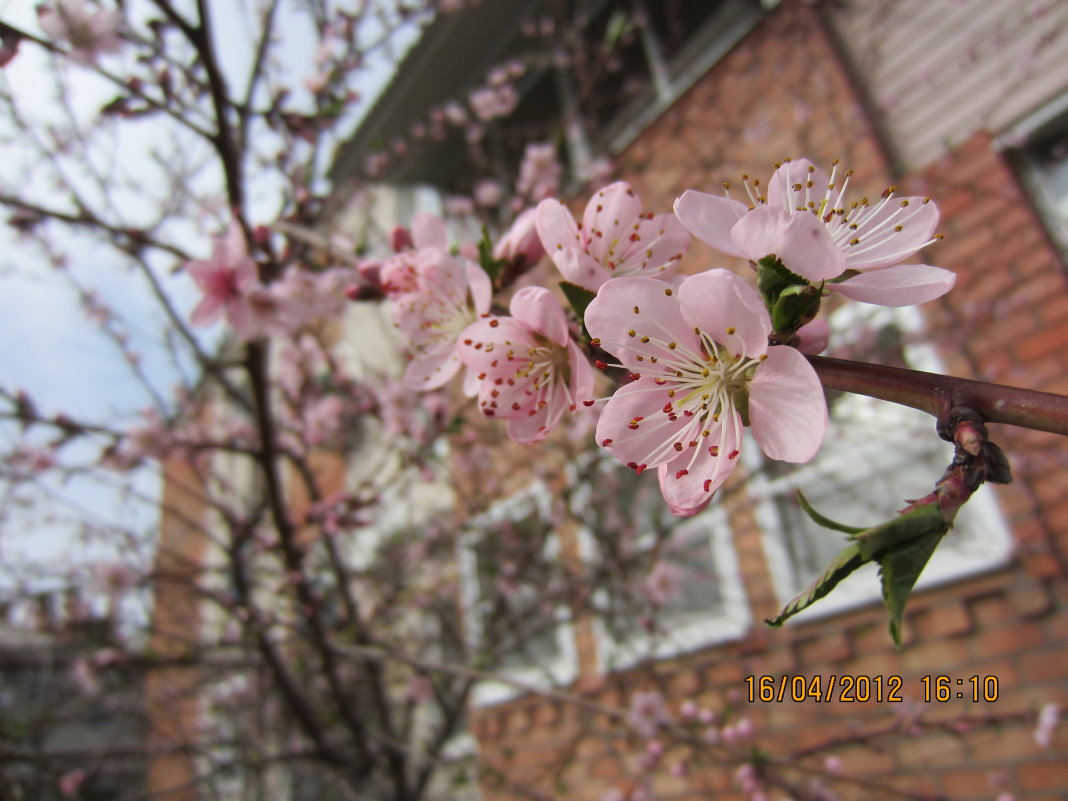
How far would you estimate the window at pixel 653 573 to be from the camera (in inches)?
127

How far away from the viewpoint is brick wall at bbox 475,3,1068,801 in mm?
2473

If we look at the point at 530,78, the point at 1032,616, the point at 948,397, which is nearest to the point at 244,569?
the point at 948,397

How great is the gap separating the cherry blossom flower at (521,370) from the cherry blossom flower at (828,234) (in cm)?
25

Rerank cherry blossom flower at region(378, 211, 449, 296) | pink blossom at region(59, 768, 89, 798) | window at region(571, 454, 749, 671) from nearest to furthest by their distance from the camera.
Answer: cherry blossom flower at region(378, 211, 449, 296) < pink blossom at region(59, 768, 89, 798) < window at region(571, 454, 749, 671)

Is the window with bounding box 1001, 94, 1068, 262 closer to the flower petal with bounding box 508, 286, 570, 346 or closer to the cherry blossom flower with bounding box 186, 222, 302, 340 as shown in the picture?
the flower petal with bounding box 508, 286, 570, 346

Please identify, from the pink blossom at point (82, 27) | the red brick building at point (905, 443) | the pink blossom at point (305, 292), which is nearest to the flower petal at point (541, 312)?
the pink blossom at point (305, 292)

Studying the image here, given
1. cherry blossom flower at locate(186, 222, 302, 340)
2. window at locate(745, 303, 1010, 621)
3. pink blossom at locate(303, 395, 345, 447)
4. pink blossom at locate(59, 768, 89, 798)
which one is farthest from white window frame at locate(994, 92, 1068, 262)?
pink blossom at locate(59, 768, 89, 798)

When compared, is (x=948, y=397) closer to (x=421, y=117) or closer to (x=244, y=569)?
(x=244, y=569)

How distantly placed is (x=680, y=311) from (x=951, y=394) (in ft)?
0.93

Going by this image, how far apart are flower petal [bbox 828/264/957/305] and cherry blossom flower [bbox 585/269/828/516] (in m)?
0.11

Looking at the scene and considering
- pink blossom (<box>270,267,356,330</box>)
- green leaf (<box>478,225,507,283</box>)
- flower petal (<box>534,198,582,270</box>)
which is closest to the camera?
flower petal (<box>534,198,582,270</box>)

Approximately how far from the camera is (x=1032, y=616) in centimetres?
247

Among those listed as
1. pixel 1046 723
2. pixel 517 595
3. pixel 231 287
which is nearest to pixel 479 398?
pixel 231 287
